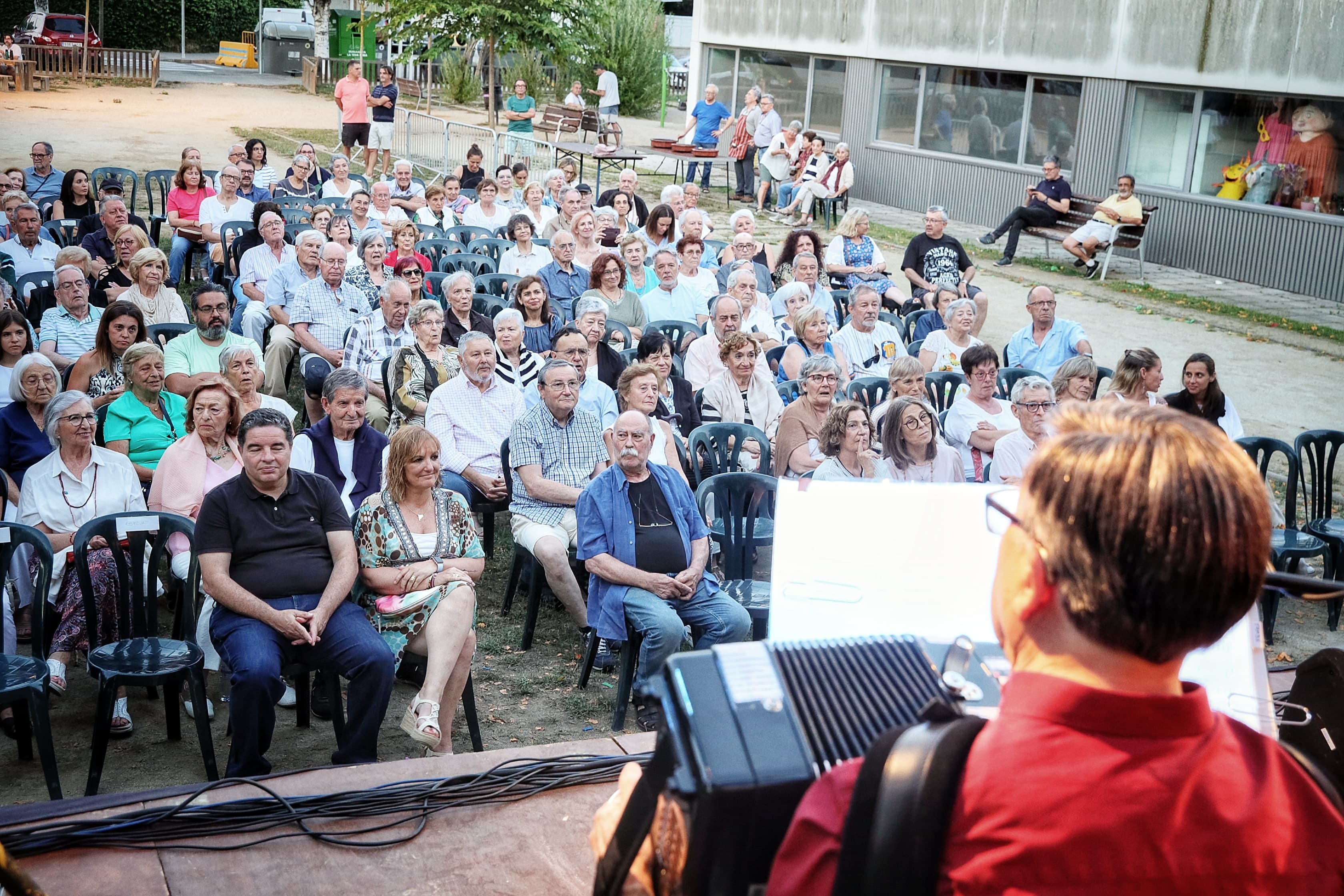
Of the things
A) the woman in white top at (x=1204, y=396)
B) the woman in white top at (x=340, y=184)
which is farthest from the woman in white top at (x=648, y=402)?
the woman in white top at (x=340, y=184)

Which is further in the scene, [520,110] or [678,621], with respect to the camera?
[520,110]

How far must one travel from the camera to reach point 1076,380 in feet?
21.3

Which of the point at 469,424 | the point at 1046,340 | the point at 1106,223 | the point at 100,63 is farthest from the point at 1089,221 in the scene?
the point at 100,63

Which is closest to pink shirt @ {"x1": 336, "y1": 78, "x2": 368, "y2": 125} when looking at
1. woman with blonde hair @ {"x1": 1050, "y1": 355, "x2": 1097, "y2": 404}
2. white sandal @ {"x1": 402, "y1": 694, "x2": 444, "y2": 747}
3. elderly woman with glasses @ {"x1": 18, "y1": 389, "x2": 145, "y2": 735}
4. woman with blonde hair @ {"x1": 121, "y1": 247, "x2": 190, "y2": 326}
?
woman with blonde hair @ {"x1": 121, "y1": 247, "x2": 190, "y2": 326}

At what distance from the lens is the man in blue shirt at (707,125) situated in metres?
19.7

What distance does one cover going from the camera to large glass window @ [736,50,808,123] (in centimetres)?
2111

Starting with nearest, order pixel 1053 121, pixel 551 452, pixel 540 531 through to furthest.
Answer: pixel 540 531 → pixel 551 452 → pixel 1053 121

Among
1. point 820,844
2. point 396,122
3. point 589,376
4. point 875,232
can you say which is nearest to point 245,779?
point 820,844

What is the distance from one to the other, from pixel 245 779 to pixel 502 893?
2.56 ft

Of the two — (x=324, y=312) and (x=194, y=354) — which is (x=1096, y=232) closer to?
(x=324, y=312)

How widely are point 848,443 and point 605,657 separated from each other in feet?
4.89

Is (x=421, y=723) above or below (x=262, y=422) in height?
below

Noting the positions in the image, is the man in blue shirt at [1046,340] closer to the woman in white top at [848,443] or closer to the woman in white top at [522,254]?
the woman in white top at [848,443]

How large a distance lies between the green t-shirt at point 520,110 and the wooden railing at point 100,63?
1526 cm
